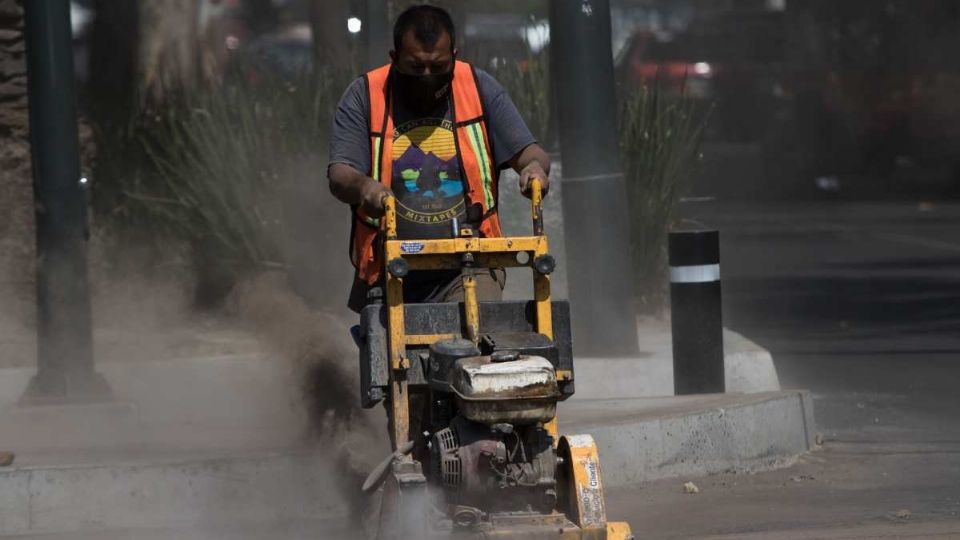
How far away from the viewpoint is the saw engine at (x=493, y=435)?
525 centimetres

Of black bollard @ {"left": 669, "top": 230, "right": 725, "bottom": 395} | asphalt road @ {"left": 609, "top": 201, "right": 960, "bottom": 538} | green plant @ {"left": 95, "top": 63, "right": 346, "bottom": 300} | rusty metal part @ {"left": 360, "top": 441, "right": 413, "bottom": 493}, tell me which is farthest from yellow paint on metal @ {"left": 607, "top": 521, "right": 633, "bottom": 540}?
green plant @ {"left": 95, "top": 63, "right": 346, "bottom": 300}

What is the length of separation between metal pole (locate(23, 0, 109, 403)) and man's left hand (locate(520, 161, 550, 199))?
3527 millimetres

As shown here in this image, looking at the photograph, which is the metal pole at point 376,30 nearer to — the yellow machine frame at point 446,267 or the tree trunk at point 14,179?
the tree trunk at point 14,179

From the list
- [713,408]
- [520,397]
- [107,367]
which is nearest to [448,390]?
[520,397]

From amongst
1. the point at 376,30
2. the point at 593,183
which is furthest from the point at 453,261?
the point at 376,30

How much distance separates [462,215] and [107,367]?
4.14 meters

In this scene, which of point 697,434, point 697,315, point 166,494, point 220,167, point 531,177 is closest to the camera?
point 531,177

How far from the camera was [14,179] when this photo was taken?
1168cm

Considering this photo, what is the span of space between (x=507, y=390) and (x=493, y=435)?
0.20 metres

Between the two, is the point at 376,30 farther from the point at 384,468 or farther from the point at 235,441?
the point at 384,468

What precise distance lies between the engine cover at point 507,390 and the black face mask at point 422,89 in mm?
1015

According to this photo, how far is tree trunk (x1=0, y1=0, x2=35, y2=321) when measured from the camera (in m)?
11.5

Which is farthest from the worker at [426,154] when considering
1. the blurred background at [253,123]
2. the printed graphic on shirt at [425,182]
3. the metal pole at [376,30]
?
the metal pole at [376,30]

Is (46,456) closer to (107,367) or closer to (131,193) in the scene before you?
(107,367)
